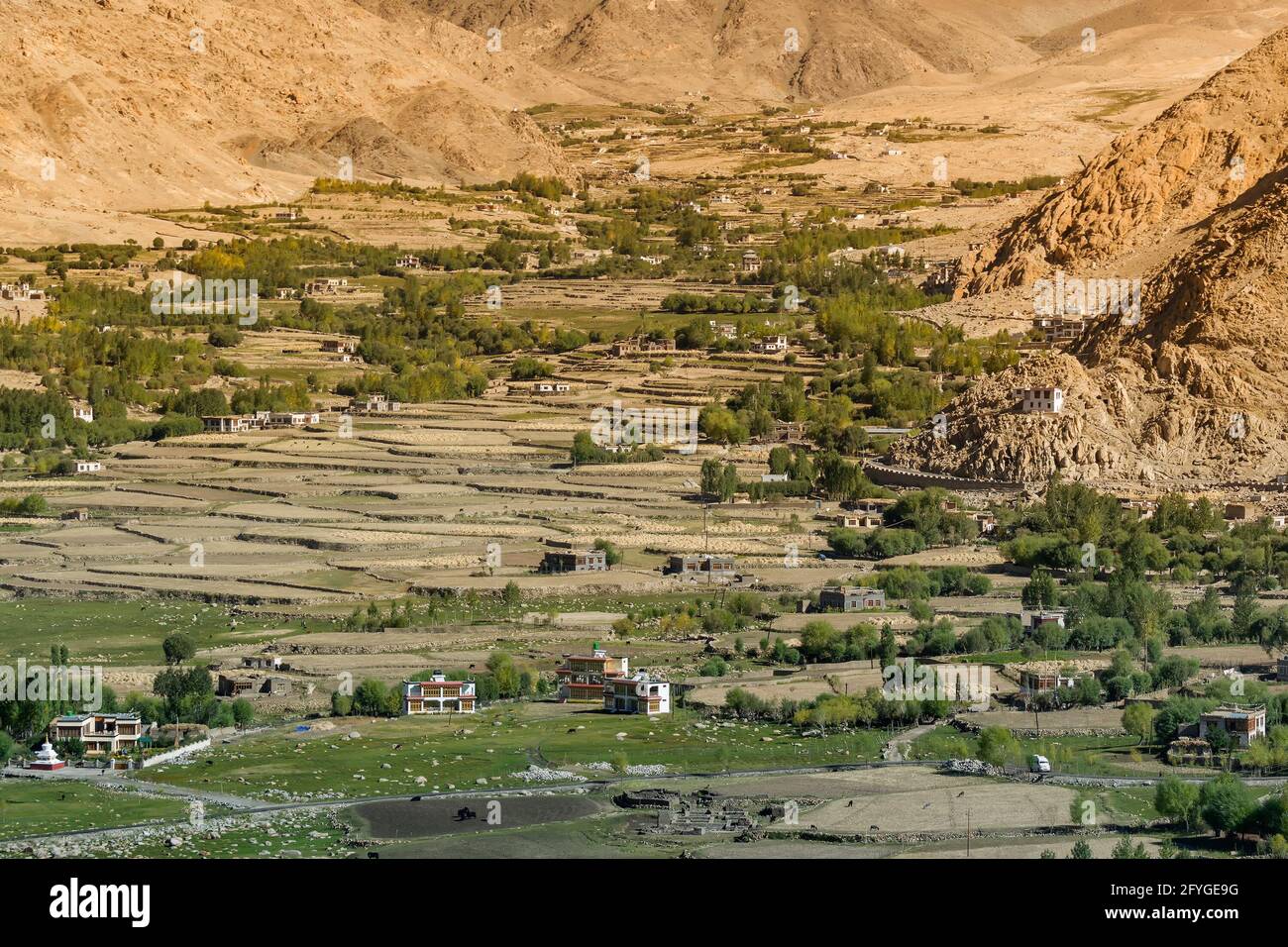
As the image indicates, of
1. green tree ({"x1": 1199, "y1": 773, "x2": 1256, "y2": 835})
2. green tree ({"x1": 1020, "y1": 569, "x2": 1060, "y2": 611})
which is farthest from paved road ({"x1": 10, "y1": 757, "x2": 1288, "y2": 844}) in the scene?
green tree ({"x1": 1020, "y1": 569, "x2": 1060, "y2": 611})

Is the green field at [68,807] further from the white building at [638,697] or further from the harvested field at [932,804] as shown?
the white building at [638,697]

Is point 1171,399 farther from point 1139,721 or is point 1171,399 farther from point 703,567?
point 1139,721

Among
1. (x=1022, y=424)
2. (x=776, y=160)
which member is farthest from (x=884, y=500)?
(x=776, y=160)

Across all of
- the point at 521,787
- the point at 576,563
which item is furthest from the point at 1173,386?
the point at 521,787

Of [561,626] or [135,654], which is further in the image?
[561,626]

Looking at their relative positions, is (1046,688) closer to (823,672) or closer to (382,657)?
(823,672)

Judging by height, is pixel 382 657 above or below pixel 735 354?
below

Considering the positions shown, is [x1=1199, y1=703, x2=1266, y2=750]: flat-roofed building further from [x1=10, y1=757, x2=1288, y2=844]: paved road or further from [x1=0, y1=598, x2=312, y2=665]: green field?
[x1=0, y1=598, x2=312, y2=665]: green field
